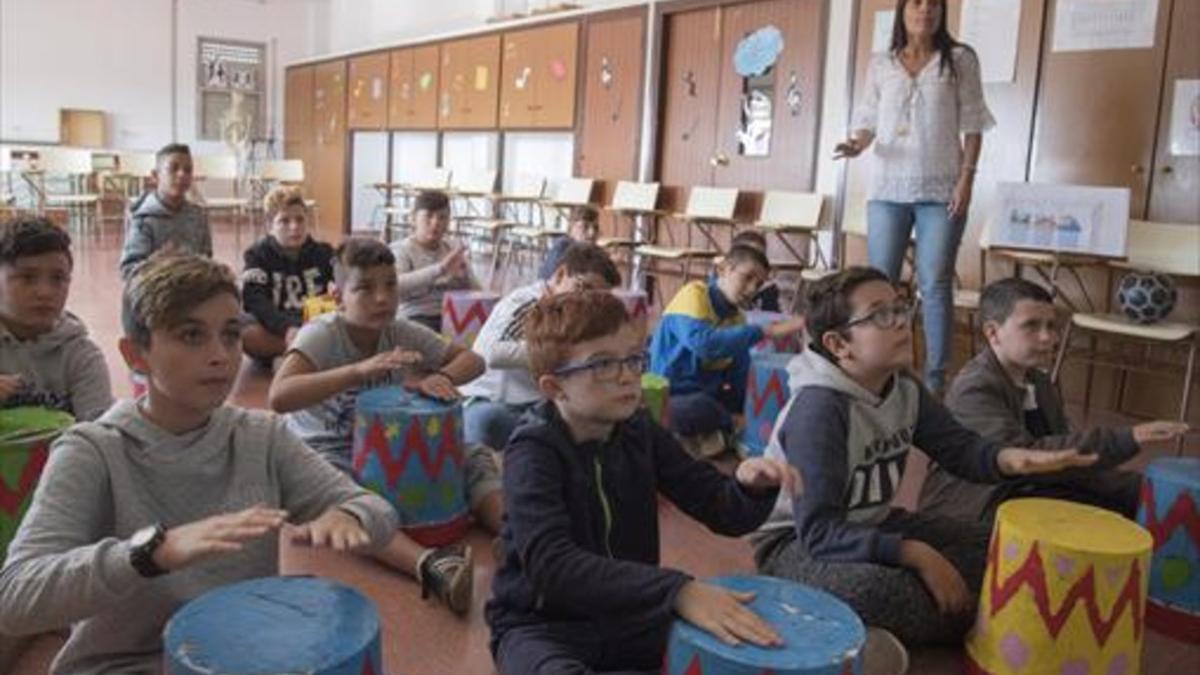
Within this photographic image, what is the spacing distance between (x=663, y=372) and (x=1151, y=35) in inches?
115

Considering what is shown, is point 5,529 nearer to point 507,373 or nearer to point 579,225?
point 507,373

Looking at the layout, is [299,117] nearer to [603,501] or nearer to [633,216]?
[633,216]

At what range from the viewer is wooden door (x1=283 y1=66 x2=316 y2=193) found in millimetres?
14000

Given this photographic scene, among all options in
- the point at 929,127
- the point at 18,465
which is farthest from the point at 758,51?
the point at 18,465

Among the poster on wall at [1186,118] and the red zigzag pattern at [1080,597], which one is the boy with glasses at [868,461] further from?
the poster on wall at [1186,118]

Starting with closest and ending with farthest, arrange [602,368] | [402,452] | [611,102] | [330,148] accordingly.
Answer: [602,368]
[402,452]
[611,102]
[330,148]

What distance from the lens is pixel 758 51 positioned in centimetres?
696

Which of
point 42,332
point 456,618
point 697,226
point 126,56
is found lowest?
point 456,618

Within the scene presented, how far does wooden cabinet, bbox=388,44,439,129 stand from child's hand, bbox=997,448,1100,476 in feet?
31.9

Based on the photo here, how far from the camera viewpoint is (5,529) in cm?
195

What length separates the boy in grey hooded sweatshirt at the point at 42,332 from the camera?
7.21 ft

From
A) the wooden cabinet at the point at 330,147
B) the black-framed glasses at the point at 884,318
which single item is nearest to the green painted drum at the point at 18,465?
the black-framed glasses at the point at 884,318

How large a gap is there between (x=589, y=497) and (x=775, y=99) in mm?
5782

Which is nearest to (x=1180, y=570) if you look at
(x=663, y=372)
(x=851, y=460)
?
(x=851, y=460)
